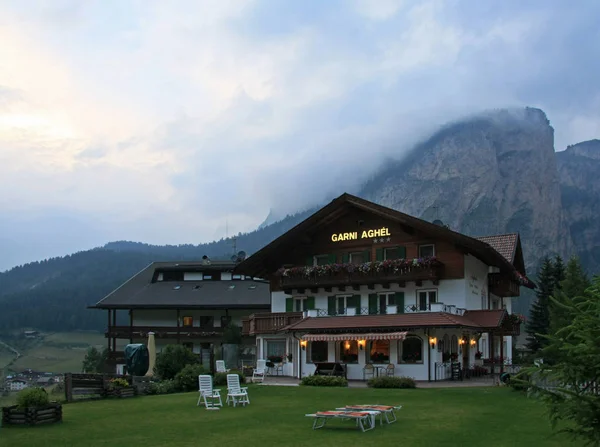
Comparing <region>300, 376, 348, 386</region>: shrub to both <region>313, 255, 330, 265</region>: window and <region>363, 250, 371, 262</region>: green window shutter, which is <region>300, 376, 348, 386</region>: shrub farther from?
<region>313, 255, 330, 265</region>: window

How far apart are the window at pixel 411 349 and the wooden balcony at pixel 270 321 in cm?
628

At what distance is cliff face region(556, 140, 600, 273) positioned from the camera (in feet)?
523

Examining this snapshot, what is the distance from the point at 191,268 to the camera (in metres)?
61.8

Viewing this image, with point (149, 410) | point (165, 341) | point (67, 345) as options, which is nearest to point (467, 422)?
point (149, 410)

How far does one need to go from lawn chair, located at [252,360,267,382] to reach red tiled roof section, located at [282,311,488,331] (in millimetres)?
2154

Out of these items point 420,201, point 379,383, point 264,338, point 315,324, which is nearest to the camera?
point 379,383

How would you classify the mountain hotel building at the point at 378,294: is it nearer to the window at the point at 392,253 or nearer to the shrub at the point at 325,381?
the window at the point at 392,253

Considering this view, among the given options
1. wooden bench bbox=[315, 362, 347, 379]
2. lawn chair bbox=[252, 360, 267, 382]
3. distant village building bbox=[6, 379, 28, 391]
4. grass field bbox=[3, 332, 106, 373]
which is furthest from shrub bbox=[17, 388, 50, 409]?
grass field bbox=[3, 332, 106, 373]

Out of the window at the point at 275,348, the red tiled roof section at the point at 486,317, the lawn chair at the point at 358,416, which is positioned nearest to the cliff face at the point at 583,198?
the red tiled roof section at the point at 486,317

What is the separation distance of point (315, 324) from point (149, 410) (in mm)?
15827

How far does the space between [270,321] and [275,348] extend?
1.81 m

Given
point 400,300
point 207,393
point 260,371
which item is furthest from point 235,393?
point 400,300

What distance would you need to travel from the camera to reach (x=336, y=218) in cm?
4109

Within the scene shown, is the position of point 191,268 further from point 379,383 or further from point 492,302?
point 379,383
